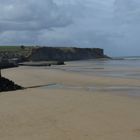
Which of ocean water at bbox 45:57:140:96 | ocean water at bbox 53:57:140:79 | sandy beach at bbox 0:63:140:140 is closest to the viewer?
sandy beach at bbox 0:63:140:140

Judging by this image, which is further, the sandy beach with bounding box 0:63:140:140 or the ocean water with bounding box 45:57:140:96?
the ocean water with bounding box 45:57:140:96

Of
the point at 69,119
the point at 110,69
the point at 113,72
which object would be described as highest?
the point at 69,119

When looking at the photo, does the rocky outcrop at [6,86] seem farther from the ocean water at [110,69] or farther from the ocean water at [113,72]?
the ocean water at [110,69]

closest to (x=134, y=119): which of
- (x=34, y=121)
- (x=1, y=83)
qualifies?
(x=34, y=121)

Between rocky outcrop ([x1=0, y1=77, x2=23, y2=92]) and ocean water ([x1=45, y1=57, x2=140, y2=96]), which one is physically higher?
rocky outcrop ([x1=0, y1=77, x2=23, y2=92])

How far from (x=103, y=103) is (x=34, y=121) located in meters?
5.76

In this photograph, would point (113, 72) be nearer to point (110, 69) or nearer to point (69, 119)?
point (110, 69)

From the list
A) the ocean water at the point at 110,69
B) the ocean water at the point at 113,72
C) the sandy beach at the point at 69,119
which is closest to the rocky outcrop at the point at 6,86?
the ocean water at the point at 113,72

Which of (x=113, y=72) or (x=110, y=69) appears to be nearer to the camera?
(x=113, y=72)

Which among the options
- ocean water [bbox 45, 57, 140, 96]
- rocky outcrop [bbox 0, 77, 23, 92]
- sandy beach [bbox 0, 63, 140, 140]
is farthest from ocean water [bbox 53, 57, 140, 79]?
sandy beach [bbox 0, 63, 140, 140]

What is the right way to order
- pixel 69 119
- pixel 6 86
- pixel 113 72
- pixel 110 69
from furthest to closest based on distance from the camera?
pixel 110 69, pixel 113 72, pixel 6 86, pixel 69 119

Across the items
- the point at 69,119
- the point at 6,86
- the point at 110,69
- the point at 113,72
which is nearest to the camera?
the point at 69,119

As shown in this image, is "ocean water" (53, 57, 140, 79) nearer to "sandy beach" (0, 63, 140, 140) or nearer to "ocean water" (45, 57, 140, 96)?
"ocean water" (45, 57, 140, 96)

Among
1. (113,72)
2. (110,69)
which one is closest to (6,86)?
(113,72)
